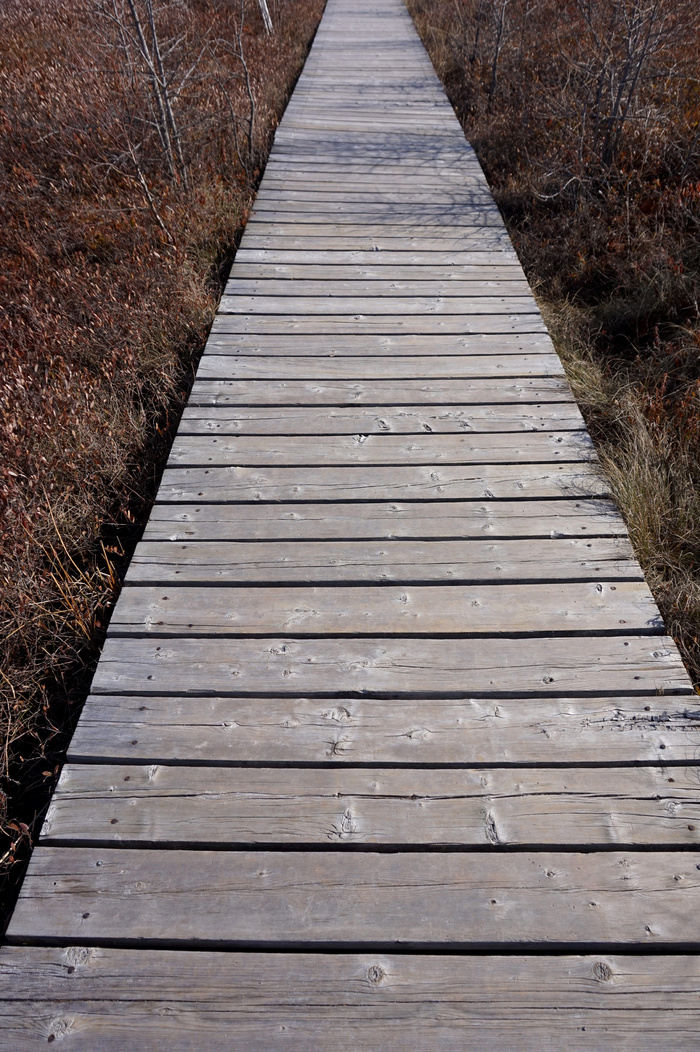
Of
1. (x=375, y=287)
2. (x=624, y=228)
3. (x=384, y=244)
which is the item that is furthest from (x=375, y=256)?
(x=624, y=228)

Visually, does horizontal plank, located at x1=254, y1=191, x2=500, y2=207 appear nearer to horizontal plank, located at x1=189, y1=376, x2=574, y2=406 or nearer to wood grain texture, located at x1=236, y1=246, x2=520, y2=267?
wood grain texture, located at x1=236, y1=246, x2=520, y2=267

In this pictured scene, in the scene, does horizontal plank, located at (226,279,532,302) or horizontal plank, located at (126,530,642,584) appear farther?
horizontal plank, located at (226,279,532,302)

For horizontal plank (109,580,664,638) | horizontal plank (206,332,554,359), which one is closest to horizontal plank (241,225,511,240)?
horizontal plank (206,332,554,359)

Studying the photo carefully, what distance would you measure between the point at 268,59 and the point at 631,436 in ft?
24.7

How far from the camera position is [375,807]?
6.02 feet

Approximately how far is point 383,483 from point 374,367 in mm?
889

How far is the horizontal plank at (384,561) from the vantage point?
2.45 m

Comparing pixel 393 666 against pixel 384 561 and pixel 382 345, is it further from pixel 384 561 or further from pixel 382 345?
pixel 382 345

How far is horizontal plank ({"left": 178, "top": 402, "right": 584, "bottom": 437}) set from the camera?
121 inches

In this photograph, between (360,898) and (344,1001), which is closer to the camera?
(344,1001)

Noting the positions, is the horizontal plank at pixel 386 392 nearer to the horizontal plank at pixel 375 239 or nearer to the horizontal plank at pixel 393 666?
the horizontal plank at pixel 393 666

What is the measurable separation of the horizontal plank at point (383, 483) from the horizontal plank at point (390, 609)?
1.52 ft

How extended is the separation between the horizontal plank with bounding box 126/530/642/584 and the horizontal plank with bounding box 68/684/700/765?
51 cm

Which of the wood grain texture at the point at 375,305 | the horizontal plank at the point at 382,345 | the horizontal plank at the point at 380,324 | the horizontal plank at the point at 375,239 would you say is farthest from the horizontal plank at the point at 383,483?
the horizontal plank at the point at 375,239
